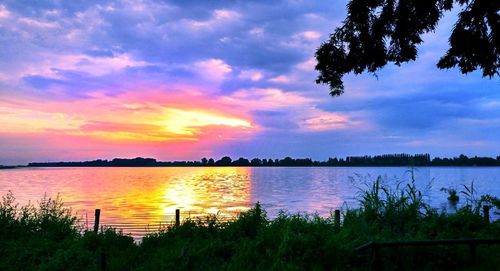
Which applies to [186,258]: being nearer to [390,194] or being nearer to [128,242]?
[128,242]

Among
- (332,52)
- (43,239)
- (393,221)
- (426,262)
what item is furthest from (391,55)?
(43,239)

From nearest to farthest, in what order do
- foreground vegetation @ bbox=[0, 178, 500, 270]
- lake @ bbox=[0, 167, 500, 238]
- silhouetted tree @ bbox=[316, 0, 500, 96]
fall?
1. silhouetted tree @ bbox=[316, 0, 500, 96]
2. foreground vegetation @ bbox=[0, 178, 500, 270]
3. lake @ bbox=[0, 167, 500, 238]

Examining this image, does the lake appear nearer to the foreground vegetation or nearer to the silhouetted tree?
the foreground vegetation

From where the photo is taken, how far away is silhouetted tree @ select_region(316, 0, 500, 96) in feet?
26.2

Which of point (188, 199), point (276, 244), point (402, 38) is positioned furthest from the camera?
point (188, 199)

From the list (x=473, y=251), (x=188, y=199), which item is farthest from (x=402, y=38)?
(x=188, y=199)

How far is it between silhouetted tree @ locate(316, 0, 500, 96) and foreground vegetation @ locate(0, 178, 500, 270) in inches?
164

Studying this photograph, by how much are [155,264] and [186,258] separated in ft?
2.94

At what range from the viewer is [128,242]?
15.3 meters

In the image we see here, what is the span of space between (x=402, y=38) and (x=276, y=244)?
6.24 m

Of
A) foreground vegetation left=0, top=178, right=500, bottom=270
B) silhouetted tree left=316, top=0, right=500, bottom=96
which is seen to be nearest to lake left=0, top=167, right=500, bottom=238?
foreground vegetation left=0, top=178, right=500, bottom=270

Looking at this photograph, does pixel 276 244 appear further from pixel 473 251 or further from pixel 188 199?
pixel 188 199

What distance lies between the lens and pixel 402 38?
8.70 m

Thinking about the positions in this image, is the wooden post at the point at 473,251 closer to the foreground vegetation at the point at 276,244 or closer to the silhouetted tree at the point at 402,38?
the foreground vegetation at the point at 276,244
